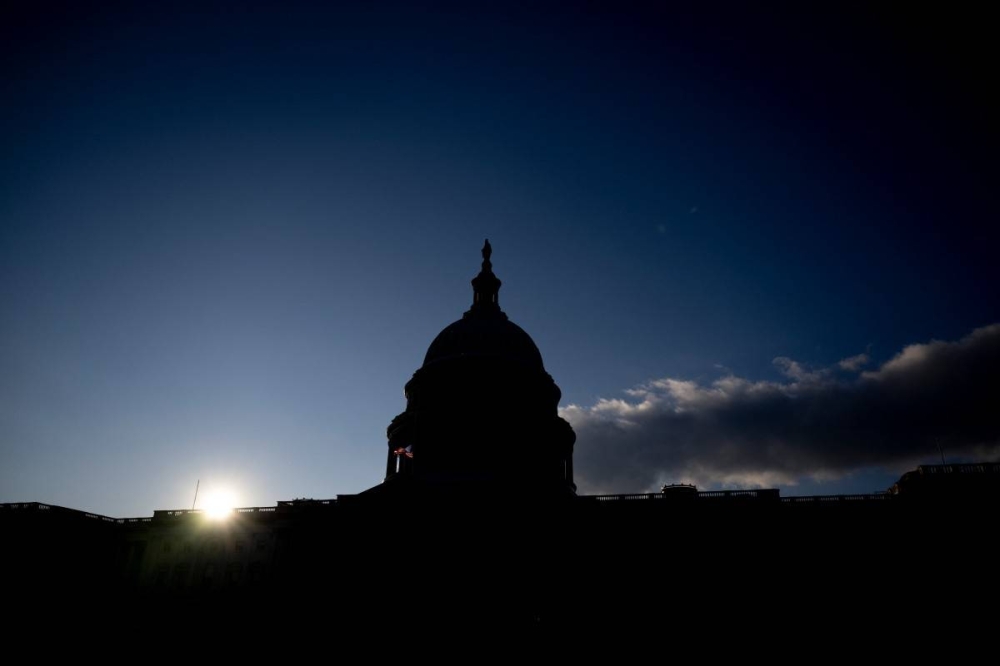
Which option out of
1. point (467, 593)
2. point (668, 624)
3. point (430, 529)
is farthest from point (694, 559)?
point (430, 529)

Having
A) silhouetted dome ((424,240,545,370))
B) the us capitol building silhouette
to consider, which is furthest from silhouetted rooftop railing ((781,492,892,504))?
silhouetted dome ((424,240,545,370))

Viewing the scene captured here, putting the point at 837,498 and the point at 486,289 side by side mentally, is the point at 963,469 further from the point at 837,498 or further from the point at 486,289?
the point at 486,289

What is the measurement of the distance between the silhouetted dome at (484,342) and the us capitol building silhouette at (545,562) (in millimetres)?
9801

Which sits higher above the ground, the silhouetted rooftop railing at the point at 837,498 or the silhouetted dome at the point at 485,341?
the silhouetted dome at the point at 485,341

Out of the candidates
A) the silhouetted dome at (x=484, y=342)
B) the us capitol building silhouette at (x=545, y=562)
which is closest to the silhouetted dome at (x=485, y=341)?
the silhouetted dome at (x=484, y=342)

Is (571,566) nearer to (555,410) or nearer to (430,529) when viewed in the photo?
(430,529)

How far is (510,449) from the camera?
53531 millimetres

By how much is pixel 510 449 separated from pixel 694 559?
61.3ft

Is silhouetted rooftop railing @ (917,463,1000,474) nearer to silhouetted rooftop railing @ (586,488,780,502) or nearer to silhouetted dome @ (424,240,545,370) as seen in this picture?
silhouetted rooftop railing @ (586,488,780,502)

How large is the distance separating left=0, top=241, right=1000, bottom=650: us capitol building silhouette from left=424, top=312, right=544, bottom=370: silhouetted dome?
9.80 m

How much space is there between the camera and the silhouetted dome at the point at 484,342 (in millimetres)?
58062

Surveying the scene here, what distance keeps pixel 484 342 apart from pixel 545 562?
2375cm

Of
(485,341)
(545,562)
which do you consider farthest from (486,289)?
(545,562)

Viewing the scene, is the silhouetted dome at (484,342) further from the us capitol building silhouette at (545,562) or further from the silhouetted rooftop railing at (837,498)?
the silhouetted rooftop railing at (837,498)
